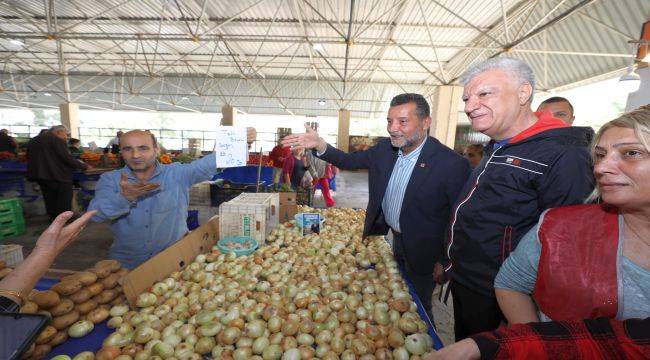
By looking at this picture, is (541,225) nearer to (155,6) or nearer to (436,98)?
(155,6)

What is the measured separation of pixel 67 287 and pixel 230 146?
136 centimetres

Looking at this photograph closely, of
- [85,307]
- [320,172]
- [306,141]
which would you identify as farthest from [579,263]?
[320,172]

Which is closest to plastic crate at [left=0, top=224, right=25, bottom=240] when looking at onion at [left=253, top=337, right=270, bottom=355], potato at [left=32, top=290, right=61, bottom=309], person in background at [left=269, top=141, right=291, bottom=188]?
person in background at [left=269, top=141, right=291, bottom=188]

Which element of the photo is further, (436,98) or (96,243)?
(436,98)

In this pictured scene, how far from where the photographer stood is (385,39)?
12750 millimetres

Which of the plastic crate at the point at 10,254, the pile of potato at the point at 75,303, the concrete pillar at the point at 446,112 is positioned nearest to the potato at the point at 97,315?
the pile of potato at the point at 75,303

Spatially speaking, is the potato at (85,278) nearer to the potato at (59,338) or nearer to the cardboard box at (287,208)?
the potato at (59,338)

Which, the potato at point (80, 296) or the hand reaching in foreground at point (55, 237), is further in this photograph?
the potato at point (80, 296)

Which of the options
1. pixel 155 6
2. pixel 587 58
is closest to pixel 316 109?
pixel 155 6

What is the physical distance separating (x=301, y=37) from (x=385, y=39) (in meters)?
3.62

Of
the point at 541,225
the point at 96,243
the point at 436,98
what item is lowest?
the point at 96,243

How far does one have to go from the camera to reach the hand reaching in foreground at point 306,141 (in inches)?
Result: 106

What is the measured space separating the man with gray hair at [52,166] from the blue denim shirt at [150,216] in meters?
5.05

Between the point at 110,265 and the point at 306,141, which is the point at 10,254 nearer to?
the point at 110,265
